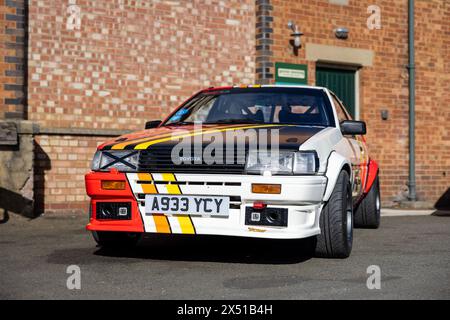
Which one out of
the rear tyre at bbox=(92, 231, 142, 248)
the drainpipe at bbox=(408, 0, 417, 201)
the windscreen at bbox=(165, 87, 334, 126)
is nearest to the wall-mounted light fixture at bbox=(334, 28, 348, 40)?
the drainpipe at bbox=(408, 0, 417, 201)

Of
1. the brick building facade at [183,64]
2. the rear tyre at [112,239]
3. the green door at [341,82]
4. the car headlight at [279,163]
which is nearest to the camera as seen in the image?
the car headlight at [279,163]

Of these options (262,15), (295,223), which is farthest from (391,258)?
(262,15)

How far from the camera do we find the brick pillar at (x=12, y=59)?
30.4 feet

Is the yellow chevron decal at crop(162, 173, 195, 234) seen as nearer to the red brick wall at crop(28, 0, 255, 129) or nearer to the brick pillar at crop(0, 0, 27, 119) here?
the brick pillar at crop(0, 0, 27, 119)

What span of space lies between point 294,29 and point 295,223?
7.47 meters

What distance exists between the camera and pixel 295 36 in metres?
11.9

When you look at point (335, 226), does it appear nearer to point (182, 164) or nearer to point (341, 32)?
point (182, 164)

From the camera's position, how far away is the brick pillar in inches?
364

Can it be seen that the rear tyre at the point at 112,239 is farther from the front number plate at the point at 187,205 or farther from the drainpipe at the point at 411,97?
the drainpipe at the point at 411,97

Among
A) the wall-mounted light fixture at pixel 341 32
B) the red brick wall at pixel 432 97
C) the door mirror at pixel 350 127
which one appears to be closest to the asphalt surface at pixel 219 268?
the door mirror at pixel 350 127

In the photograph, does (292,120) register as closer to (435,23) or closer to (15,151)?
(15,151)

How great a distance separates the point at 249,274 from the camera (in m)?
4.84

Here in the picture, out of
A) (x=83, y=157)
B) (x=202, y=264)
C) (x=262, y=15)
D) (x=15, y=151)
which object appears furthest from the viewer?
(x=262, y=15)

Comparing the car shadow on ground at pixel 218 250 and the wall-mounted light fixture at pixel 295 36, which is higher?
the wall-mounted light fixture at pixel 295 36
